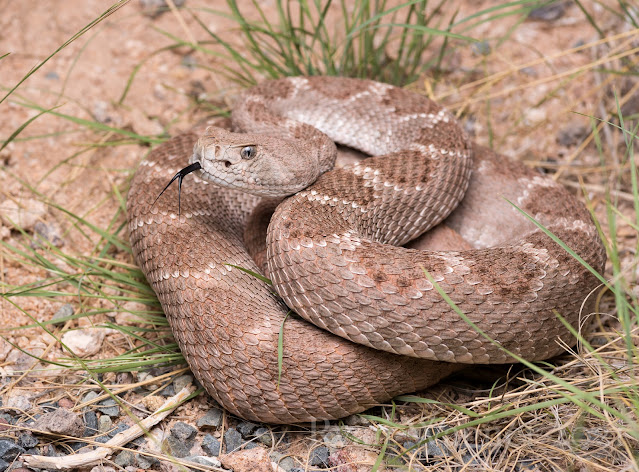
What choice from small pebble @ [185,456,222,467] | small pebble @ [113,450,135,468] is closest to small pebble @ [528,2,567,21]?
small pebble @ [185,456,222,467]

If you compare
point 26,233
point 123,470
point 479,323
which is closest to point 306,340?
point 479,323

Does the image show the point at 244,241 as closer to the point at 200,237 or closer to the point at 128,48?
the point at 200,237

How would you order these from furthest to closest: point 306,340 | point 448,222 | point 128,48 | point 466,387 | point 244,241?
point 128,48 → point 448,222 → point 244,241 → point 466,387 → point 306,340

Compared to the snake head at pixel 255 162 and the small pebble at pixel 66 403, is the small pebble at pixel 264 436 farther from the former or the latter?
the snake head at pixel 255 162

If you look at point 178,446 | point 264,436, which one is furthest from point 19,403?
point 264,436

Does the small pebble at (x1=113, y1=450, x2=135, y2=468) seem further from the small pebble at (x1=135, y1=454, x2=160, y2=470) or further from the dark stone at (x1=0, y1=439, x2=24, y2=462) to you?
the dark stone at (x1=0, y1=439, x2=24, y2=462)

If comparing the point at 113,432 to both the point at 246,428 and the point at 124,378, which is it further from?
the point at 246,428
